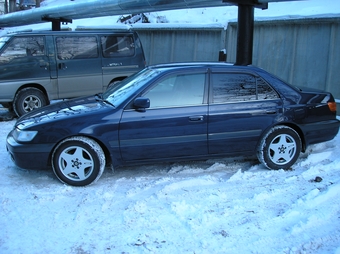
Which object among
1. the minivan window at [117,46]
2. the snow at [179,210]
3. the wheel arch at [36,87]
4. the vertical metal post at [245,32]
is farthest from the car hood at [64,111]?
the minivan window at [117,46]

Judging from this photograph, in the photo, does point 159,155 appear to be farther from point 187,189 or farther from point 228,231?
point 228,231

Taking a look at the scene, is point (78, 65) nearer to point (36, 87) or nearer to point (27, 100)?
point (36, 87)

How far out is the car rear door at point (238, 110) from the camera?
4812mm

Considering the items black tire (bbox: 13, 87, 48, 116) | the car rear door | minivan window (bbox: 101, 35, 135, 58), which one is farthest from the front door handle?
the car rear door

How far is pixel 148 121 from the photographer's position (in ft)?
15.1

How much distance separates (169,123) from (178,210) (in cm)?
119

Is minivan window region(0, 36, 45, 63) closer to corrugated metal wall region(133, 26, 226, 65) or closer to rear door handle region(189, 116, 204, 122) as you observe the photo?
corrugated metal wall region(133, 26, 226, 65)

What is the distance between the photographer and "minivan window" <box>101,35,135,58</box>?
29.2 ft

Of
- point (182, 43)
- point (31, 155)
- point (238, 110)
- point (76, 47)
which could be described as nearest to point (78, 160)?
point (31, 155)

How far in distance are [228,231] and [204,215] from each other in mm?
336

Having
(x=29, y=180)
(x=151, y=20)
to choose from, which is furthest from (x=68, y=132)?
(x=151, y=20)

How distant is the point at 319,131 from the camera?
5227 millimetres

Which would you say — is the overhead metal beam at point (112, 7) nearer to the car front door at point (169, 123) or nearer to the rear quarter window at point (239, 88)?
the rear quarter window at point (239, 88)

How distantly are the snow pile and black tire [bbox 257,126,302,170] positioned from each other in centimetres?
14
